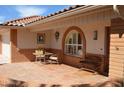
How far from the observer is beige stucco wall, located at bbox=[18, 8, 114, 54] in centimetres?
820

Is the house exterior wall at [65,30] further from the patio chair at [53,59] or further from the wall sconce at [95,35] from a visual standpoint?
the patio chair at [53,59]

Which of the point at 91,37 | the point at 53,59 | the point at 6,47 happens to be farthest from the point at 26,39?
the point at 91,37

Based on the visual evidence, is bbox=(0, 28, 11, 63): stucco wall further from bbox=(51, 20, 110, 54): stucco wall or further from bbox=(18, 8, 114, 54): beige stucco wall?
bbox=(51, 20, 110, 54): stucco wall

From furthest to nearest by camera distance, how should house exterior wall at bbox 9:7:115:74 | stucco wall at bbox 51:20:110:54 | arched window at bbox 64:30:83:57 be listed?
arched window at bbox 64:30:83:57 < stucco wall at bbox 51:20:110:54 < house exterior wall at bbox 9:7:115:74

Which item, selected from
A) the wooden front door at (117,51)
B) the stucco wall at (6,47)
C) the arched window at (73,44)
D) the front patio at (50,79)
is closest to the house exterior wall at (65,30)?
the arched window at (73,44)

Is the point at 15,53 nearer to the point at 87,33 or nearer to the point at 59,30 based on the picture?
the point at 59,30

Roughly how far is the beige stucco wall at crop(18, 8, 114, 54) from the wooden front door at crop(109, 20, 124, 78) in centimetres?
54

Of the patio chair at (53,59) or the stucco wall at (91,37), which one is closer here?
the stucco wall at (91,37)

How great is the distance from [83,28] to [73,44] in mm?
1709

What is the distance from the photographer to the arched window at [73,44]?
1329cm

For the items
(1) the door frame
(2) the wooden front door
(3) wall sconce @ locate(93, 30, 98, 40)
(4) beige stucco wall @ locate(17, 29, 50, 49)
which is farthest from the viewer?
(4) beige stucco wall @ locate(17, 29, 50, 49)

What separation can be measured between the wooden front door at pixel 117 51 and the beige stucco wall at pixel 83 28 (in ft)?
1.79

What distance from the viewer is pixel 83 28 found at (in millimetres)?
12688

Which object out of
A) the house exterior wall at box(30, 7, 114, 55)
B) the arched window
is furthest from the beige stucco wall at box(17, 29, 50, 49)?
the arched window
